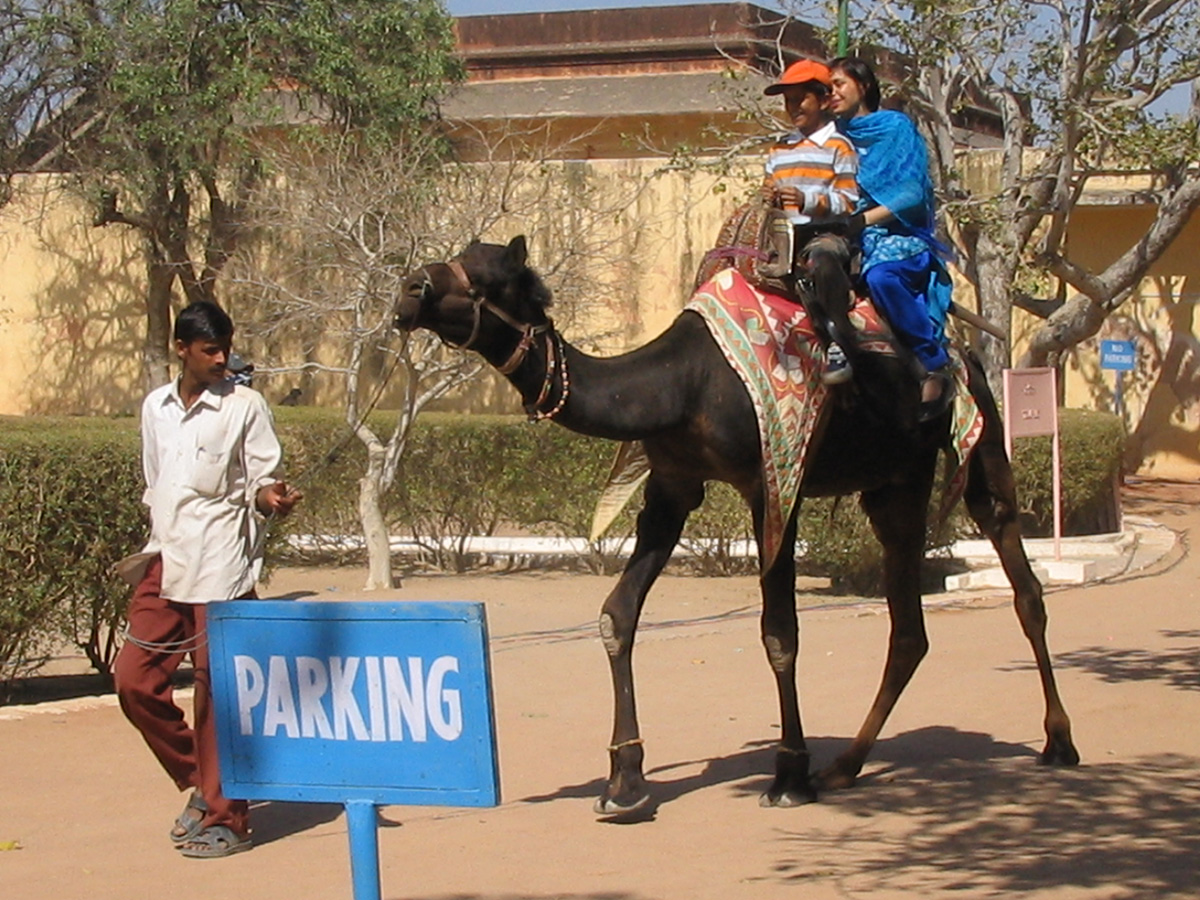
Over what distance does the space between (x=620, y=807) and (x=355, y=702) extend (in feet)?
8.72

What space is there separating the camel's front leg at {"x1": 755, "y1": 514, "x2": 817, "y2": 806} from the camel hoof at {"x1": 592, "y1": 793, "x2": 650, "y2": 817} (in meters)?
0.57

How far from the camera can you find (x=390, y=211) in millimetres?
15789

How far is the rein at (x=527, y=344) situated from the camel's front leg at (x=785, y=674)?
3.75 ft

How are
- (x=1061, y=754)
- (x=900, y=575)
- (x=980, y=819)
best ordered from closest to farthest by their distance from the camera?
1. (x=980, y=819)
2. (x=1061, y=754)
3. (x=900, y=575)

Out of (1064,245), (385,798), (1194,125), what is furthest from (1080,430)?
(385,798)

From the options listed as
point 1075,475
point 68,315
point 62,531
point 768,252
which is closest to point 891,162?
point 768,252

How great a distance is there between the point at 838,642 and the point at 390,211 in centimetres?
643

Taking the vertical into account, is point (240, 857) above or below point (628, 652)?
below

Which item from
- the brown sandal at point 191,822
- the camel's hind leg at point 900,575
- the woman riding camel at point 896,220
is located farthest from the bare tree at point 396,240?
the brown sandal at point 191,822

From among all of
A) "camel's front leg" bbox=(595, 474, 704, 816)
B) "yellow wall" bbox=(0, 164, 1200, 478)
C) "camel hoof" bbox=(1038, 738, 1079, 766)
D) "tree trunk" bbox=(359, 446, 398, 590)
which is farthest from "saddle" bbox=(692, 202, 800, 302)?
"yellow wall" bbox=(0, 164, 1200, 478)

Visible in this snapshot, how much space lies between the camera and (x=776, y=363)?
6805mm

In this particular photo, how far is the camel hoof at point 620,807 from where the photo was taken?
265 inches

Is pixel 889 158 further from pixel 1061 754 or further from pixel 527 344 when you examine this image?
pixel 1061 754

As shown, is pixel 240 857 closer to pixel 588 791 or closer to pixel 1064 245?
pixel 588 791
